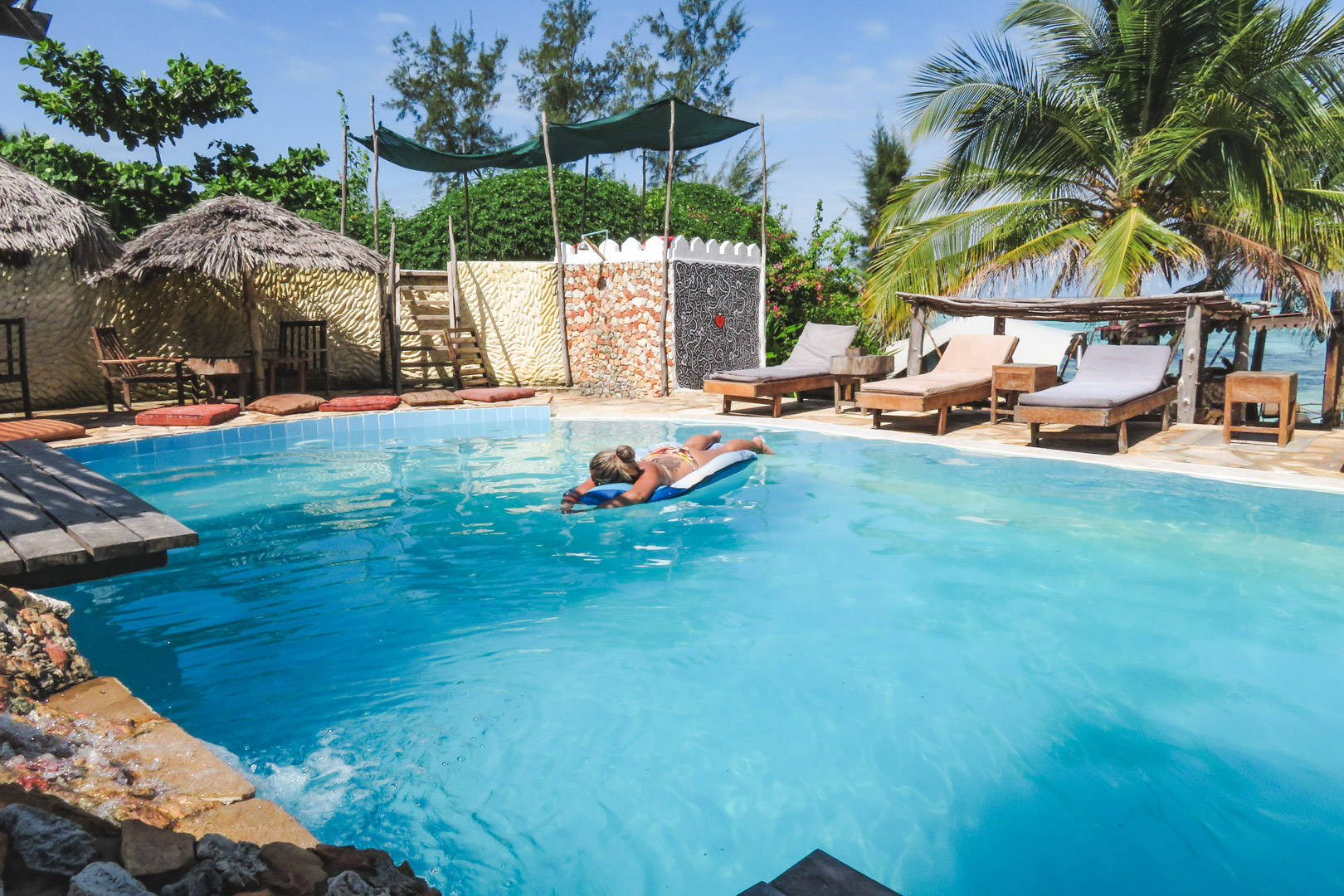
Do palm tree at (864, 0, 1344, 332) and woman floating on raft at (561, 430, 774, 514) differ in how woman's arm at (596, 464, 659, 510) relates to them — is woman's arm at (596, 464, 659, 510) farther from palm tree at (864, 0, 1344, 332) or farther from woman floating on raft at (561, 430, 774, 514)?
palm tree at (864, 0, 1344, 332)

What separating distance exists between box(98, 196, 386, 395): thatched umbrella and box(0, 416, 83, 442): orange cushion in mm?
2756

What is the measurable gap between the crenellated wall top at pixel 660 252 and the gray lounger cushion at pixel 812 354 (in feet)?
6.75

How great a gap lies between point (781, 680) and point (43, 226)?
33.3 feet

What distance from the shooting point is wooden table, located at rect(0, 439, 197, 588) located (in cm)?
327

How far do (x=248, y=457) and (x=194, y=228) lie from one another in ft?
13.6

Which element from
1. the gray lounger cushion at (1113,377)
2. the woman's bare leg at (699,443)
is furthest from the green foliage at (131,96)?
the gray lounger cushion at (1113,377)

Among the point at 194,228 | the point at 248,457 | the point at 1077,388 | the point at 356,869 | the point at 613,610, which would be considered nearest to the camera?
the point at 356,869

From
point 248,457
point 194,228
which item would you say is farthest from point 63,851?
point 194,228

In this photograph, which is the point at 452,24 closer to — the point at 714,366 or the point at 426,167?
the point at 426,167

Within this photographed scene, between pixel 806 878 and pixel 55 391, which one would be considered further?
pixel 55 391

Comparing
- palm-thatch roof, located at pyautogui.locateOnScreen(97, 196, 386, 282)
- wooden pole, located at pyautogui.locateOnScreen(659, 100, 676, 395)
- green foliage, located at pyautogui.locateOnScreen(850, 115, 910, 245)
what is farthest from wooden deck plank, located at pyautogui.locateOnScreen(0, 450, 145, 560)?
green foliage, located at pyautogui.locateOnScreen(850, 115, 910, 245)

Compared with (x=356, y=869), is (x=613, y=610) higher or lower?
lower

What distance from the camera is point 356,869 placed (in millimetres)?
1757

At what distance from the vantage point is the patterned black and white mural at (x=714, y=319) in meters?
12.8
